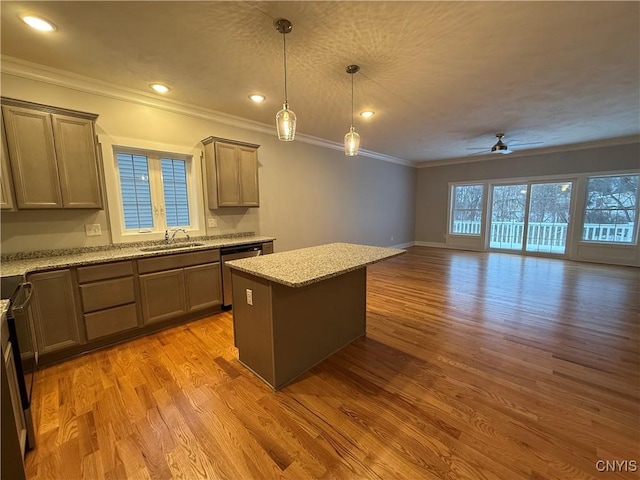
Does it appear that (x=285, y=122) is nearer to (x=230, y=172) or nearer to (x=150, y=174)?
(x=230, y=172)

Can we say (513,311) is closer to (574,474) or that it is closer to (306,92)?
(574,474)

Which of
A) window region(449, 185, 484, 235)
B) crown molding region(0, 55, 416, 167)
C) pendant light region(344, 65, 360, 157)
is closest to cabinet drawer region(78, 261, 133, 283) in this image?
crown molding region(0, 55, 416, 167)

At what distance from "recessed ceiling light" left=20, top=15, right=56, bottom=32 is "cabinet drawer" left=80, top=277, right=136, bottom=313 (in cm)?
204

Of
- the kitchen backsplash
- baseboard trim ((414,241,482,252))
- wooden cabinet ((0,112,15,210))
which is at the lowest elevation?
baseboard trim ((414,241,482,252))

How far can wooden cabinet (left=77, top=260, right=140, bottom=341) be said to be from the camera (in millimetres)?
2451

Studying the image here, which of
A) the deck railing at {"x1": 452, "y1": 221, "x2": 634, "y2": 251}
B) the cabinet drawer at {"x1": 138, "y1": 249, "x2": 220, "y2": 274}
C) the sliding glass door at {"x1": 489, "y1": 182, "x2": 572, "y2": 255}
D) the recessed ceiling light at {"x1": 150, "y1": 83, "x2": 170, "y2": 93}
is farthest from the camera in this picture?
the sliding glass door at {"x1": 489, "y1": 182, "x2": 572, "y2": 255}

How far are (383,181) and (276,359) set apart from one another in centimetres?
608

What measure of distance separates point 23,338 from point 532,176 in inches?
361

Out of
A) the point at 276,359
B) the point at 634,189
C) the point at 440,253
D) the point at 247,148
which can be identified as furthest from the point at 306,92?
the point at 634,189

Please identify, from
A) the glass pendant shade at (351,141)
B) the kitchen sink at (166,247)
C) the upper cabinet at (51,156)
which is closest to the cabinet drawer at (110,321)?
the kitchen sink at (166,247)

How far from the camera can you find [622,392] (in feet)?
6.32

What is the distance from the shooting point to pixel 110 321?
102 inches

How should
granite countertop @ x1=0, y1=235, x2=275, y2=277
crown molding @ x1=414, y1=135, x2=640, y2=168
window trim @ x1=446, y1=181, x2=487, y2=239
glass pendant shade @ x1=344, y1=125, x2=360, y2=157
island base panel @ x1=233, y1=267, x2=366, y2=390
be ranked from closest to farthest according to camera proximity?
island base panel @ x1=233, y1=267, x2=366, y2=390, granite countertop @ x1=0, y1=235, x2=275, y2=277, glass pendant shade @ x1=344, y1=125, x2=360, y2=157, crown molding @ x1=414, y1=135, x2=640, y2=168, window trim @ x1=446, y1=181, x2=487, y2=239

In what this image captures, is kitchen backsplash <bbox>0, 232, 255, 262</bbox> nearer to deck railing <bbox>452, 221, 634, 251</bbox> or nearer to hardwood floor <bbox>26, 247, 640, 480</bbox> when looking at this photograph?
hardwood floor <bbox>26, 247, 640, 480</bbox>
